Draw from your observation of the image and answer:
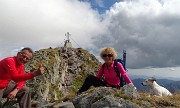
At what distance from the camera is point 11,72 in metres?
9.80

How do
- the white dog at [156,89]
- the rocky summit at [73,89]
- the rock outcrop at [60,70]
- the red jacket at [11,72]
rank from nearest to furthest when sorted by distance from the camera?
the red jacket at [11,72] → the rocky summit at [73,89] → the rock outcrop at [60,70] → the white dog at [156,89]

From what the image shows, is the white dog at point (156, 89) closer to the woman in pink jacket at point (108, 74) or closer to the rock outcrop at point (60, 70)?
the rock outcrop at point (60, 70)

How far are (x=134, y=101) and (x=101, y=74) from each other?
8.34 feet

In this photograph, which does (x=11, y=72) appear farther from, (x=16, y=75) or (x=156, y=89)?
(x=156, y=89)

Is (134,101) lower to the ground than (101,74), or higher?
lower

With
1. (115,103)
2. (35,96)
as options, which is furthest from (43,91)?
(115,103)

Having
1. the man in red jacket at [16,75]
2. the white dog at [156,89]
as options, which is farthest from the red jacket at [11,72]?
the white dog at [156,89]

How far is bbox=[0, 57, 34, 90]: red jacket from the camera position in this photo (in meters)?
9.70

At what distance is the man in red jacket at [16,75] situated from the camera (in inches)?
384

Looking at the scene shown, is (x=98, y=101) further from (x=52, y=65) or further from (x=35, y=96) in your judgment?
(x=52, y=65)

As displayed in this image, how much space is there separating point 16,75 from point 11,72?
0.74ft

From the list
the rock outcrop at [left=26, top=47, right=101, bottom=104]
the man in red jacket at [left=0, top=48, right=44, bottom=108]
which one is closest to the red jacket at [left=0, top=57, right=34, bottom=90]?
the man in red jacket at [left=0, top=48, right=44, bottom=108]

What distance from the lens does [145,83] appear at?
1980cm

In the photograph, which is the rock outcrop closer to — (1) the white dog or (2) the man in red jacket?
(2) the man in red jacket
